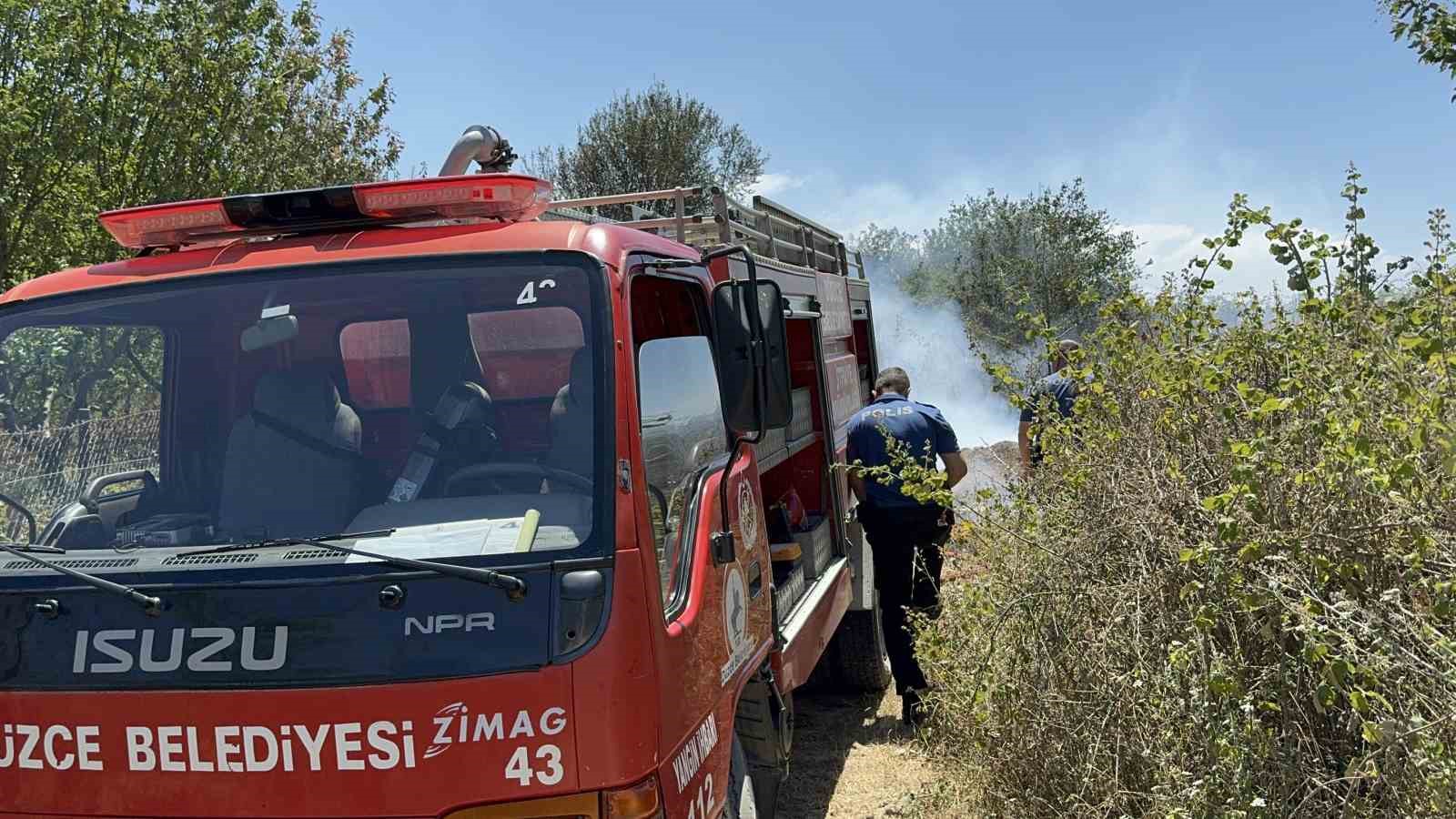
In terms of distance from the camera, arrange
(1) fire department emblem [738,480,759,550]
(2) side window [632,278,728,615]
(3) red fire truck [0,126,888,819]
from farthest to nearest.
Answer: (1) fire department emblem [738,480,759,550] → (2) side window [632,278,728,615] → (3) red fire truck [0,126,888,819]

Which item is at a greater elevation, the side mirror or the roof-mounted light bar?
the roof-mounted light bar

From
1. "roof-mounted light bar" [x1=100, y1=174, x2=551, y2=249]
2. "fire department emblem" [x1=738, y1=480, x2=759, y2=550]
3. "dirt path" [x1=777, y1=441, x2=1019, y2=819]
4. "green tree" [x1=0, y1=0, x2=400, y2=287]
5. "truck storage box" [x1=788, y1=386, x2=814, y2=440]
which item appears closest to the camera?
"roof-mounted light bar" [x1=100, y1=174, x2=551, y2=249]

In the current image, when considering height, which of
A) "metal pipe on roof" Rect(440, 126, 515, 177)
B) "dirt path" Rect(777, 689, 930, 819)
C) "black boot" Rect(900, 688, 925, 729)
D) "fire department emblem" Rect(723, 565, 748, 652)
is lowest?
"dirt path" Rect(777, 689, 930, 819)

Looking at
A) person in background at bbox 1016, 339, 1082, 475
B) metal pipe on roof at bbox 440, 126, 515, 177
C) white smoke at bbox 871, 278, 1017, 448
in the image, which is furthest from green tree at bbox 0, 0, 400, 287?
white smoke at bbox 871, 278, 1017, 448

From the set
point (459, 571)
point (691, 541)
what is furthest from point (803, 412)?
point (459, 571)

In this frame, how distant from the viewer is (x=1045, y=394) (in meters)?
5.29

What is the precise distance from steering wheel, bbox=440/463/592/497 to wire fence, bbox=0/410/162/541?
0.96 metres

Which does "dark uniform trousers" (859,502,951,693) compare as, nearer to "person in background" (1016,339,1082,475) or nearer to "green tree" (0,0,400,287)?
"person in background" (1016,339,1082,475)

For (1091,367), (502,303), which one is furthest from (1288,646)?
(502,303)

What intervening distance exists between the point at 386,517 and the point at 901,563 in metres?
4.17

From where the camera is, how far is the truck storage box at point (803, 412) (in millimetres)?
6156

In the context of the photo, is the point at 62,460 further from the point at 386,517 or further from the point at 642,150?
the point at 642,150

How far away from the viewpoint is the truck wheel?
7.08 meters

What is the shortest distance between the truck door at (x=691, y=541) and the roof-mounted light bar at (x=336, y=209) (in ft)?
1.57
